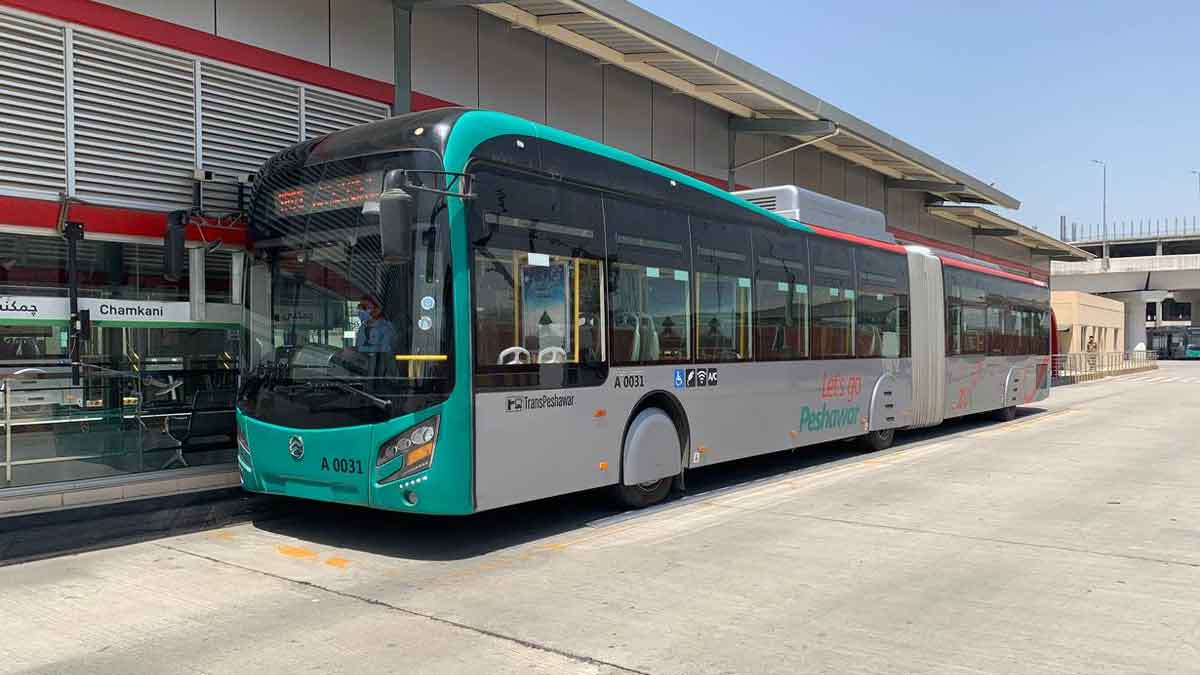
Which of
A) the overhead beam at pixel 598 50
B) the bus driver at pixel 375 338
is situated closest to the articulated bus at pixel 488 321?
the bus driver at pixel 375 338

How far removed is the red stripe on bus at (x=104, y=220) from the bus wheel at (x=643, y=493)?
4.69 metres

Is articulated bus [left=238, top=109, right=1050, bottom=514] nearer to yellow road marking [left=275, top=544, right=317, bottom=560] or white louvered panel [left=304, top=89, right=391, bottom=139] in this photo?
yellow road marking [left=275, top=544, right=317, bottom=560]

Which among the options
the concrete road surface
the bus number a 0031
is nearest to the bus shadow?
the concrete road surface

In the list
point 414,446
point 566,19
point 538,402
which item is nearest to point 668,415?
point 538,402

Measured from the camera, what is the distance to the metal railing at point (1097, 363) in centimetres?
4122

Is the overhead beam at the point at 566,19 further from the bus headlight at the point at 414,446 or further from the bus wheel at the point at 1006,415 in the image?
the bus wheel at the point at 1006,415

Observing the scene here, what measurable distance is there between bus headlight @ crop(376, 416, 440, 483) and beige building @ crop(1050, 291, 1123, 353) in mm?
48409

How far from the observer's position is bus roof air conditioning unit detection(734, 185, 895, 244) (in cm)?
1301

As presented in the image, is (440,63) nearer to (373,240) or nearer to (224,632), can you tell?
(373,240)

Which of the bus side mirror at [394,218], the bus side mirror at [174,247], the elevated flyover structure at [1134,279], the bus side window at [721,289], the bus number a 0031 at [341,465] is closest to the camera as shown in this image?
the bus side mirror at [394,218]

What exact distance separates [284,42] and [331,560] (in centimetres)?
756

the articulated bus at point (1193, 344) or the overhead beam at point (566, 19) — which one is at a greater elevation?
the overhead beam at point (566, 19)

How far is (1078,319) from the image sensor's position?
51.6 m

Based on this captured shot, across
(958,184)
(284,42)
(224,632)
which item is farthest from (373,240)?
(958,184)
